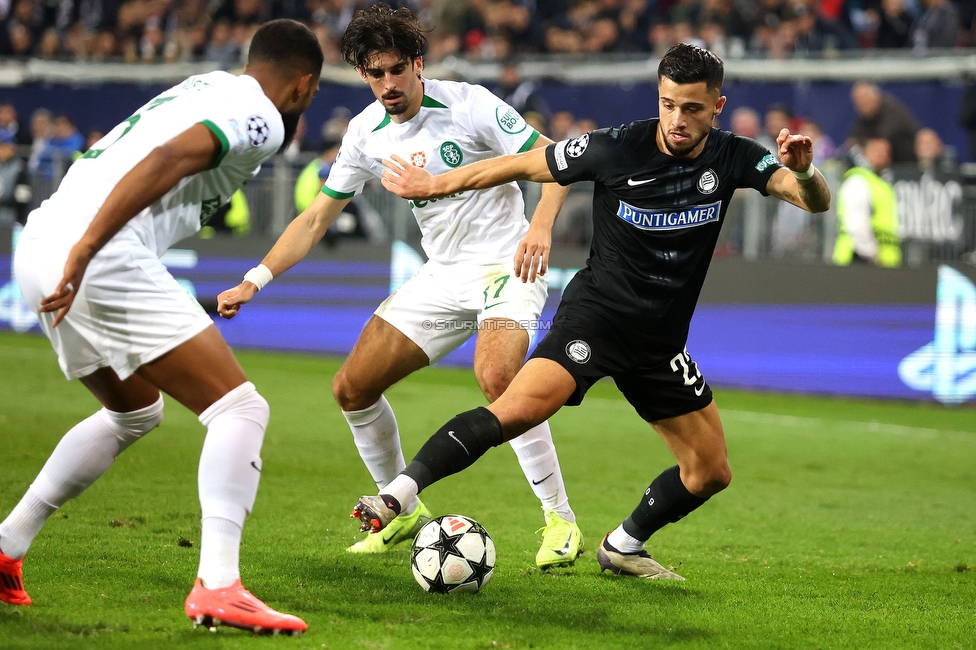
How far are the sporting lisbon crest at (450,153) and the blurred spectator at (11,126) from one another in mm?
14677

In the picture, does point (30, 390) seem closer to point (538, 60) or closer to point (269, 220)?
point (269, 220)

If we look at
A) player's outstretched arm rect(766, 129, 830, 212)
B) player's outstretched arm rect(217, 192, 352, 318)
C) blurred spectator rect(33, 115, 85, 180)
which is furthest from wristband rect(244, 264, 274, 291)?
blurred spectator rect(33, 115, 85, 180)

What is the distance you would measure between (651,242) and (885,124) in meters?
9.68

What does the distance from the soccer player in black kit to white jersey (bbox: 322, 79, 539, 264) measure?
38.6 inches

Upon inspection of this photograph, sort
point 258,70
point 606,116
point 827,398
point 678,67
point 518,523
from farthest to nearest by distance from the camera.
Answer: point 606,116 → point 827,398 → point 518,523 → point 678,67 → point 258,70

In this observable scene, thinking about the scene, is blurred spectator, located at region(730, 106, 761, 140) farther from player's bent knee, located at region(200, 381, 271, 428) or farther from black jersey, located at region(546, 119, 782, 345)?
player's bent knee, located at region(200, 381, 271, 428)

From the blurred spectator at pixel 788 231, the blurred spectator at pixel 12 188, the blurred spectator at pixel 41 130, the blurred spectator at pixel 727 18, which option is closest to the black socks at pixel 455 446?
the blurred spectator at pixel 788 231

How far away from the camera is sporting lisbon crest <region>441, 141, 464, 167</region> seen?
235 inches

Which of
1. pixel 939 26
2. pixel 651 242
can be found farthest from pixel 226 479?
pixel 939 26

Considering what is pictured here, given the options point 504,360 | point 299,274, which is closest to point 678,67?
point 504,360

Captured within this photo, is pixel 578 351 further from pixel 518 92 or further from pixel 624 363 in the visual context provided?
pixel 518 92

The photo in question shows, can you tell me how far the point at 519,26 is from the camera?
18.3 metres

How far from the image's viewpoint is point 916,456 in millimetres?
9508

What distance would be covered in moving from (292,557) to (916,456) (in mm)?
6100
